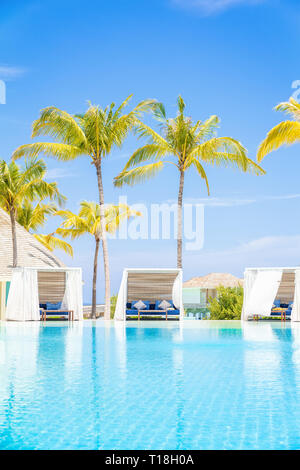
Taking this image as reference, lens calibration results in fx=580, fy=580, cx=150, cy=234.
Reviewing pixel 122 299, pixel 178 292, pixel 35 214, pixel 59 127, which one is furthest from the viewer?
pixel 35 214

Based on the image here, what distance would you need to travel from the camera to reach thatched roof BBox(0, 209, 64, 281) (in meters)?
25.9

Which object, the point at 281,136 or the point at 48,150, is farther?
the point at 48,150

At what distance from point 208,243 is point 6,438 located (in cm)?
4456

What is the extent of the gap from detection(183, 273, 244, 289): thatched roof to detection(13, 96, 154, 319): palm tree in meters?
12.7

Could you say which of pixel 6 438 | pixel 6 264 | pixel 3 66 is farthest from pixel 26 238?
pixel 6 438

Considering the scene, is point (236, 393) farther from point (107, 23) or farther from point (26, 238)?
point (107, 23)

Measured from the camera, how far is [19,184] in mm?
26734

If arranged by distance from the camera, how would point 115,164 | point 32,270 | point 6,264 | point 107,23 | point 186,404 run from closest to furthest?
point 186,404
point 32,270
point 6,264
point 107,23
point 115,164

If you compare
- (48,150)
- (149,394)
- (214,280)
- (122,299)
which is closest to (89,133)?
(48,150)

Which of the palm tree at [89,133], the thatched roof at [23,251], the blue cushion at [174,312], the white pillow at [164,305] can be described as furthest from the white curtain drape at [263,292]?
the thatched roof at [23,251]

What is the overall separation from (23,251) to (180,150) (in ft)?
30.7

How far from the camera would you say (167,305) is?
1928 centimetres

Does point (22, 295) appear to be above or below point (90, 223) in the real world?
below

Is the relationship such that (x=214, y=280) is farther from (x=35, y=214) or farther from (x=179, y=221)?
(x=179, y=221)
